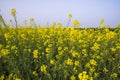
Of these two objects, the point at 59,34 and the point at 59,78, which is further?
the point at 59,34

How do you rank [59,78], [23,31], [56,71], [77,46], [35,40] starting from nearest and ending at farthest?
[59,78], [56,71], [77,46], [35,40], [23,31]

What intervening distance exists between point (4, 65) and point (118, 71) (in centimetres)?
190

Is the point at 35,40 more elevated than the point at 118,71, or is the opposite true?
the point at 35,40

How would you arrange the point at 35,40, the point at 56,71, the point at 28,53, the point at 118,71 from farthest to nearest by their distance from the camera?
the point at 35,40 → the point at 28,53 → the point at 118,71 → the point at 56,71

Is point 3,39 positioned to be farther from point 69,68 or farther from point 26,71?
point 69,68

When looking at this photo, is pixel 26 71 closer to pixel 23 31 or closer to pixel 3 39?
pixel 3 39

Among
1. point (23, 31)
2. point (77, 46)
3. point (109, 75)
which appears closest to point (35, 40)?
point (77, 46)

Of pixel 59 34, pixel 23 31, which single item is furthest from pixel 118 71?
pixel 23 31

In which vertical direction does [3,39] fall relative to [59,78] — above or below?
above

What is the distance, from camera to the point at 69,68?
3541 millimetres

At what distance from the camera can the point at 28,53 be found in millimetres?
4215

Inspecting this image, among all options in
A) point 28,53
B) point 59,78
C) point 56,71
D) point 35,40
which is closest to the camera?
point 59,78

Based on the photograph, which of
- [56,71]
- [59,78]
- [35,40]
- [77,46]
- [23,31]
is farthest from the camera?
[23,31]

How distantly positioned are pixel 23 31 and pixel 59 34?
54.3 inches
